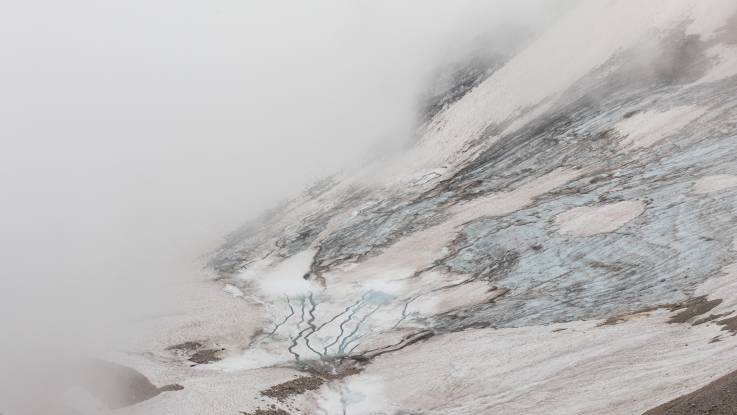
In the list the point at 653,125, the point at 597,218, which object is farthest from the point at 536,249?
the point at 653,125

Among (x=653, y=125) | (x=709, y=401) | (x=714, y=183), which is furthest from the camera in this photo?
(x=653, y=125)

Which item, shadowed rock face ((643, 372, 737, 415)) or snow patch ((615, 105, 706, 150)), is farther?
snow patch ((615, 105, 706, 150))

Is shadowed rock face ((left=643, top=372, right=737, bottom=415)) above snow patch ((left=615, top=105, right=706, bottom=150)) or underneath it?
underneath

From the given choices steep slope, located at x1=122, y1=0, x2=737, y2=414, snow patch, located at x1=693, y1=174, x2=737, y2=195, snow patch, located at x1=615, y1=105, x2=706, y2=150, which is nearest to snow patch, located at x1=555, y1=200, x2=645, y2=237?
steep slope, located at x1=122, y1=0, x2=737, y2=414

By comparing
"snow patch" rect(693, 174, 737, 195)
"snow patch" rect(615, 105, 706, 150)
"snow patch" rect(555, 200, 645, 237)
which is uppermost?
"snow patch" rect(615, 105, 706, 150)

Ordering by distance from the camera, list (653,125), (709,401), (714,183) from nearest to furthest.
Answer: (709,401)
(714,183)
(653,125)

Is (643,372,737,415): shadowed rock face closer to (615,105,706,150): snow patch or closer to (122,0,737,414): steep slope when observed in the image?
(122,0,737,414): steep slope

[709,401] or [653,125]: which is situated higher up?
[653,125]

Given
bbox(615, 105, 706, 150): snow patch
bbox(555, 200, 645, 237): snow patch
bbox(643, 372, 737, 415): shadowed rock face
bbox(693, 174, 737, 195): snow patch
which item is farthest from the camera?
bbox(615, 105, 706, 150): snow patch

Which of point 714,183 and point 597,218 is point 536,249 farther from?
point 714,183

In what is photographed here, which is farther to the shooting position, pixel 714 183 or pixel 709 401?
pixel 714 183
